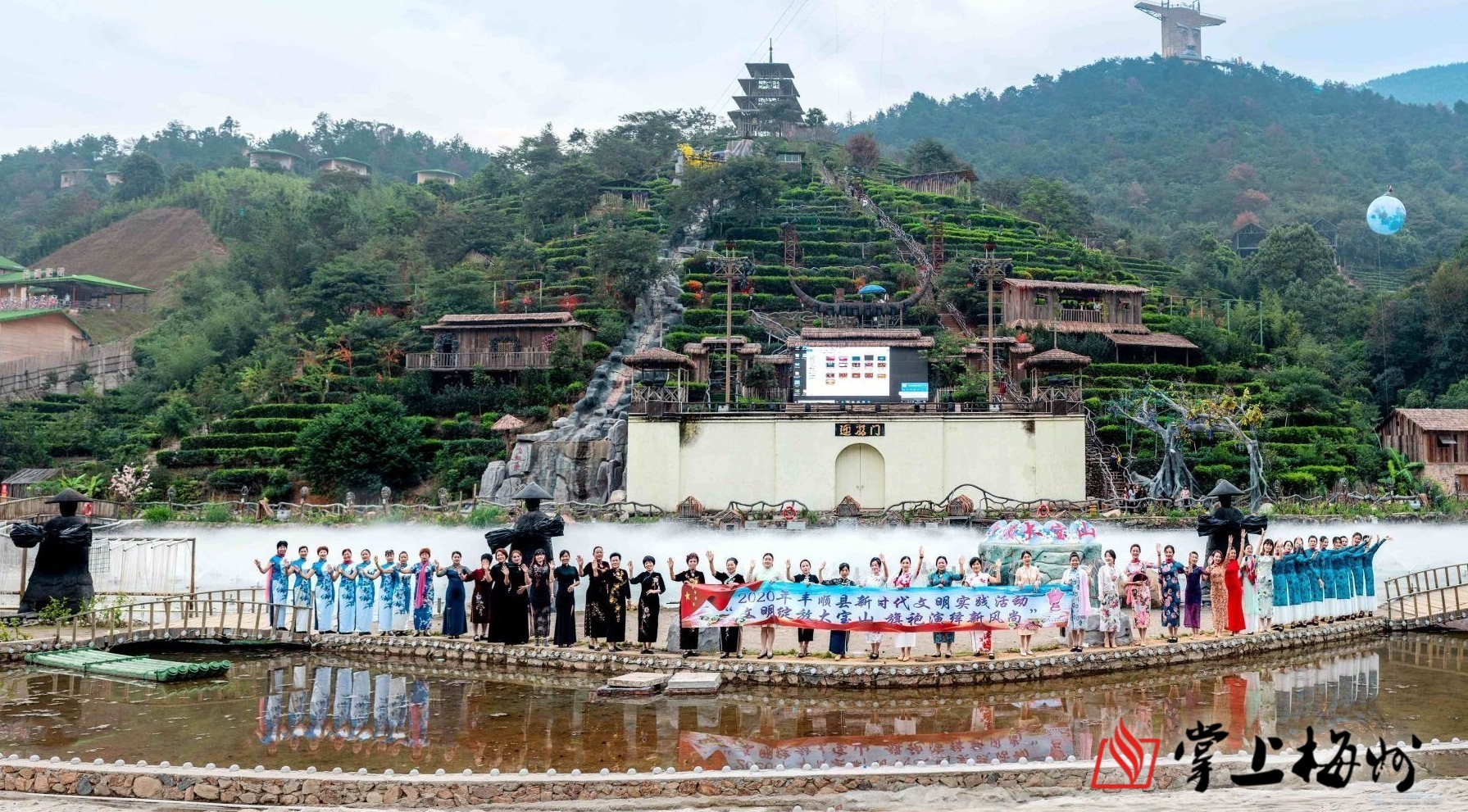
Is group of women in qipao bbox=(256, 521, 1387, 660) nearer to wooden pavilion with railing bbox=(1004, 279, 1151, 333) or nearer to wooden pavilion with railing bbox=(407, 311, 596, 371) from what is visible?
wooden pavilion with railing bbox=(407, 311, 596, 371)

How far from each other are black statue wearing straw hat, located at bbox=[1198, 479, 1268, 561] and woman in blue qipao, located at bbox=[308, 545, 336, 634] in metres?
13.2

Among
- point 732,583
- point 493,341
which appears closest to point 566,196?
point 493,341

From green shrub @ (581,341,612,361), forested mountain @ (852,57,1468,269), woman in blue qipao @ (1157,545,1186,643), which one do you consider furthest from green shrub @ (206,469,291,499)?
forested mountain @ (852,57,1468,269)

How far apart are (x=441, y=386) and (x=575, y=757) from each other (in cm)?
3480

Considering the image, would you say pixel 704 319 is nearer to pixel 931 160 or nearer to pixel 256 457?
pixel 256 457

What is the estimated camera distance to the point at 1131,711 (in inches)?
562

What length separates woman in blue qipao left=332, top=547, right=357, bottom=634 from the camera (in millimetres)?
18859

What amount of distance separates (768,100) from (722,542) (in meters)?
67.8

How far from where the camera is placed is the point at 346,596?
18.9 meters

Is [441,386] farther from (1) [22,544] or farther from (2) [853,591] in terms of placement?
(2) [853,591]

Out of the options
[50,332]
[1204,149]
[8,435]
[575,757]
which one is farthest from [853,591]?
[1204,149]

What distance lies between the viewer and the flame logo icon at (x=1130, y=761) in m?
11.1

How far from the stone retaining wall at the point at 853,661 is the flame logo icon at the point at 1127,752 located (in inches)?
121

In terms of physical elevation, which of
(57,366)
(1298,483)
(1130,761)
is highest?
(57,366)
